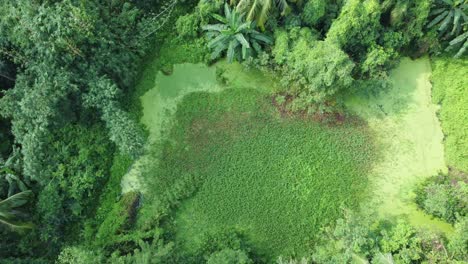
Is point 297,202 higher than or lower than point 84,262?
higher

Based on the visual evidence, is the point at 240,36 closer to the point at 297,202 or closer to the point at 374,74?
the point at 374,74

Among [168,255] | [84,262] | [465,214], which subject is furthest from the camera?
[465,214]

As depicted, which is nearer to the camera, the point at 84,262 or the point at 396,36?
the point at 84,262

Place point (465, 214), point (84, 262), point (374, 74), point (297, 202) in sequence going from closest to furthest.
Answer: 1. point (84, 262)
2. point (465, 214)
3. point (297, 202)
4. point (374, 74)

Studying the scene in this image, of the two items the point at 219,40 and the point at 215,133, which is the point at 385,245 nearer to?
the point at 215,133

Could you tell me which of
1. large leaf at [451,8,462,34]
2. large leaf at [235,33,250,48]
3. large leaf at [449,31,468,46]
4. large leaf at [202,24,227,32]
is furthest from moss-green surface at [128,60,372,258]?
large leaf at [451,8,462,34]

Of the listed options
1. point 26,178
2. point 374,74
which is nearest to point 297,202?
point 374,74

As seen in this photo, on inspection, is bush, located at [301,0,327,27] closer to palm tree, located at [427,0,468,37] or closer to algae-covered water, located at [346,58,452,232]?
algae-covered water, located at [346,58,452,232]
